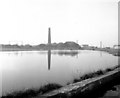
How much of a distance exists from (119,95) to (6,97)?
12.1 feet

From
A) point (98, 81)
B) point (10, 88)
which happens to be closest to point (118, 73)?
point (98, 81)

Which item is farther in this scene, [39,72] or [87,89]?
[39,72]

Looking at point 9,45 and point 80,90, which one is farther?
point 9,45

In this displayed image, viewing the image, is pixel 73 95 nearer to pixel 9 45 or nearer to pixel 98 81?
pixel 98 81

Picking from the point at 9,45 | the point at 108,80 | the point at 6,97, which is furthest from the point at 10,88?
the point at 9,45

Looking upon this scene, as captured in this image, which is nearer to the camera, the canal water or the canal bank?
the canal bank

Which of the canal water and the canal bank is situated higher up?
the canal bank

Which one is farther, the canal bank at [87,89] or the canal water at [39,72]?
the canal water at [39,72]

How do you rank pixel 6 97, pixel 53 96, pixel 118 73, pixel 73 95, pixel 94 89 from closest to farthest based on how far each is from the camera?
pixel 53 96
pixel 73 95
pixel 6 97
pixel 94 89
pixel 118 73

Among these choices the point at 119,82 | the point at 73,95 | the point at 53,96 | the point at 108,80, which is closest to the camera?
the point at 53,96

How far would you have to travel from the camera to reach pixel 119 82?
6.80 meters

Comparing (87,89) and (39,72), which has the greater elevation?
(87,89)

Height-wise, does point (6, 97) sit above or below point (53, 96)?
below

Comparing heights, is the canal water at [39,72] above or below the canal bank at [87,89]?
below
